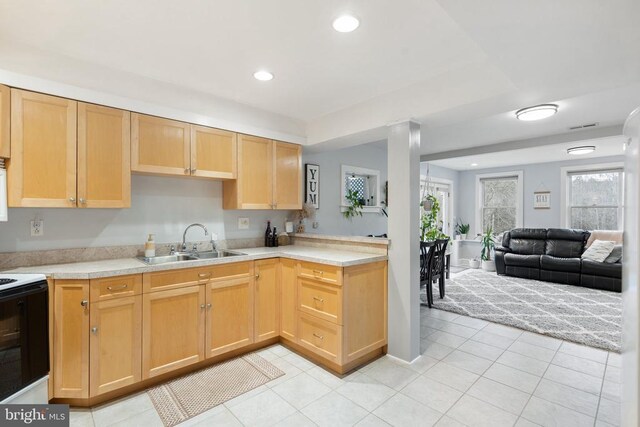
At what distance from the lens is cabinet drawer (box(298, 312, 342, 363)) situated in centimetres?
246

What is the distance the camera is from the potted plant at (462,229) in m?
7.63

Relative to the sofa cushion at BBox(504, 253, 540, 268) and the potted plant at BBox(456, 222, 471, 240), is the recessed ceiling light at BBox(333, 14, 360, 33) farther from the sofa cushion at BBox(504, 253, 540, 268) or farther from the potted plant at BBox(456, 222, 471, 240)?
the potted plant at BBox(456, 222, 471, 240)

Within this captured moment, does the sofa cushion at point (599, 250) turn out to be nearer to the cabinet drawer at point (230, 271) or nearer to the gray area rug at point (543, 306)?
the gray area rug at point (543, 306)

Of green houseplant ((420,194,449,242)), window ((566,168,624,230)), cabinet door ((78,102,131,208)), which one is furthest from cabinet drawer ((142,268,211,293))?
window ((566,168,624,230))

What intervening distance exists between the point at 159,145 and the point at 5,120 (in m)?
0.90

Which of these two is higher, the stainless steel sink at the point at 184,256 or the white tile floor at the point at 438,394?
the stainless steel sink at the point at 184,256

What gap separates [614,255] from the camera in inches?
196

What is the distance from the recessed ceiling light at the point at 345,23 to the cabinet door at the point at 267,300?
1994 mm

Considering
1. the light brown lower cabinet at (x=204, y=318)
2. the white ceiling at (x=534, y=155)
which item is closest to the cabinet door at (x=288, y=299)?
the light brown lower cabinet at (x=204, y=318)

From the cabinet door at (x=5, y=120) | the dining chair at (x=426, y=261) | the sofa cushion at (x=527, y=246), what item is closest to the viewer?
the cabinet door at (x=5, y=120)

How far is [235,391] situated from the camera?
2213 mm

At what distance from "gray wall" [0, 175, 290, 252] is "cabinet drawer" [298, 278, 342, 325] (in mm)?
1104

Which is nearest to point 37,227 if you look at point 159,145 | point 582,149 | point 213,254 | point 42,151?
point 42,151

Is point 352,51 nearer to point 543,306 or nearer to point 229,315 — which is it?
point 229,315
